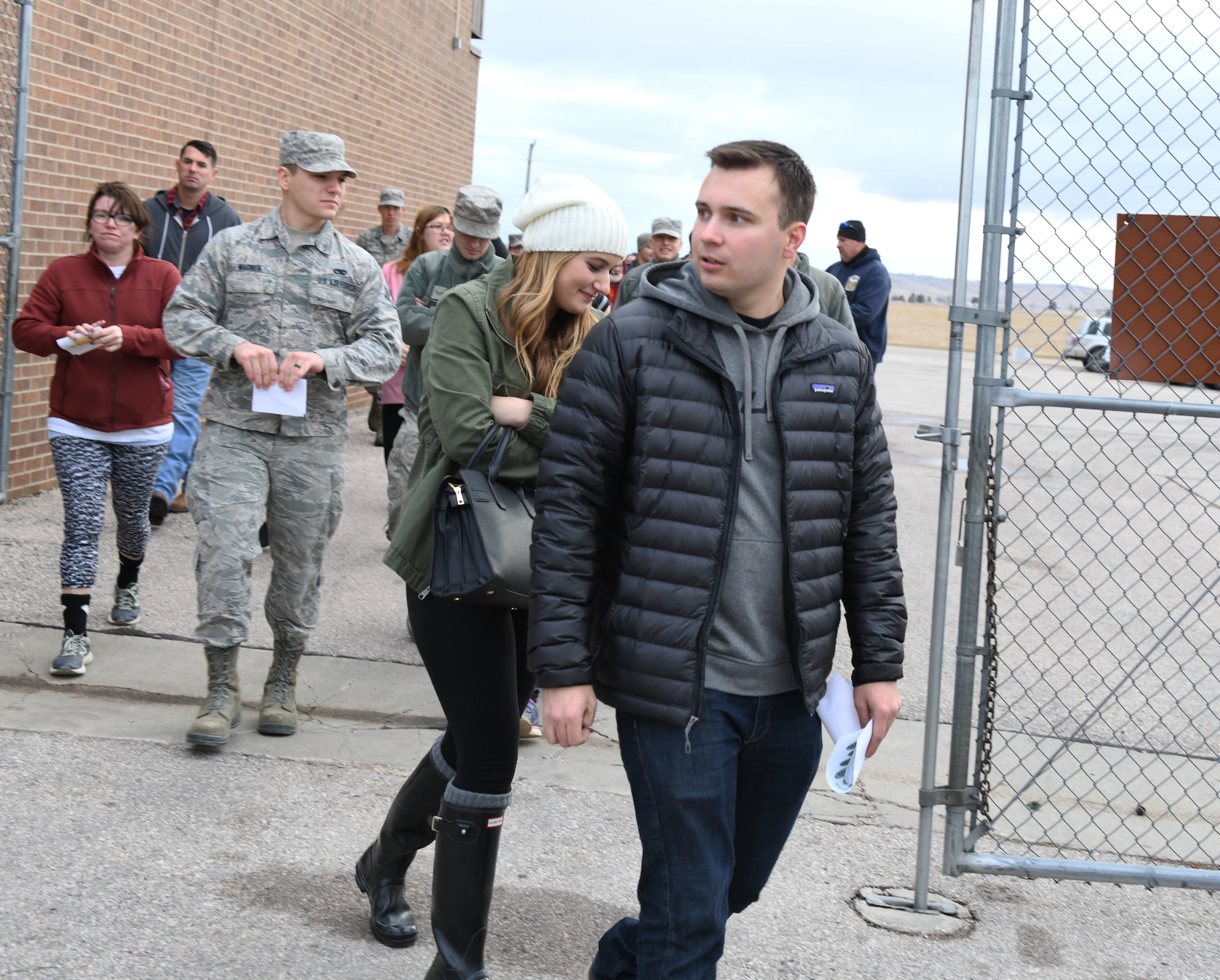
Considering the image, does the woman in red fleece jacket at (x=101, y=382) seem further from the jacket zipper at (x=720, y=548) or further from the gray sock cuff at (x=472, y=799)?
the jacket zipper at (x=720, y=548)

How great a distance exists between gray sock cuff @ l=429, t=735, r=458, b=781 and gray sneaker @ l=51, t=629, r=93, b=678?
2.49 metres

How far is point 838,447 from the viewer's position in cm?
263

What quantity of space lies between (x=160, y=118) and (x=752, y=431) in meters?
7.81

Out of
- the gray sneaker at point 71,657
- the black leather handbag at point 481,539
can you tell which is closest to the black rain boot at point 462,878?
the black leather handbag at point 481,539

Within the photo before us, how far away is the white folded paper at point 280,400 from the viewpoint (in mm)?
4324

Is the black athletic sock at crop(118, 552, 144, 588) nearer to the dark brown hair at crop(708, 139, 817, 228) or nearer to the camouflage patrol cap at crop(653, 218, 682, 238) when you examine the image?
the dark brown hair at crop(708, 139, 817, 228)

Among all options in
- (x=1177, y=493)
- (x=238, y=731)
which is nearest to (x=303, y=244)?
(x=238, y=731)

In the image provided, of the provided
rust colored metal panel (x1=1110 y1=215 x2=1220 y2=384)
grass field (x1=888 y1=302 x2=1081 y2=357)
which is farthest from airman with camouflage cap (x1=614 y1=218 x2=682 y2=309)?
grass field (x1=888 y1=302 x2=1081 y2=357)

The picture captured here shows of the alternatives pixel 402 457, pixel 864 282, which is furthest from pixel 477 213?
pixel 864 282

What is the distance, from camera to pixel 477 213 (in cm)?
590

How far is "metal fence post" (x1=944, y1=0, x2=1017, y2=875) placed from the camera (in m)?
3.43

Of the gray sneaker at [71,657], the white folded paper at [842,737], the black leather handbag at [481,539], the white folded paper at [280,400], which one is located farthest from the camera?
the gray sneaker at [71,657]

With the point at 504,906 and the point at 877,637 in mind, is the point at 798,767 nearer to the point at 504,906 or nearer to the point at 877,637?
the point at 877,637

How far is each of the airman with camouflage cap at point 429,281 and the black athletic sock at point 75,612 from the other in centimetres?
137
